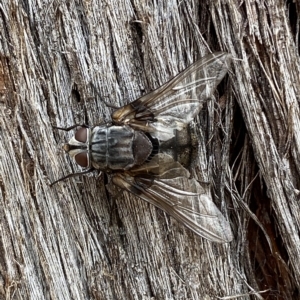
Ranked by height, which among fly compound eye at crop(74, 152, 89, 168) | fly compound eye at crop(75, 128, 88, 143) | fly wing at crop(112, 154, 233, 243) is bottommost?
fly wing at crop(112, 154, 233, 243)

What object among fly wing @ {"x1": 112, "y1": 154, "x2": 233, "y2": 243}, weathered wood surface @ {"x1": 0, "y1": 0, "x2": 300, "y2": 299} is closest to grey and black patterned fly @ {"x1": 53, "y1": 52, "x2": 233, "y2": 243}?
fly wing @ {"x1": 112, "y1": 154, "x2": 233, "y2": 243}

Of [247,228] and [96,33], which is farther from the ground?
[96,33]

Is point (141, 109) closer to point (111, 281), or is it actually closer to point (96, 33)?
point (96, 33)

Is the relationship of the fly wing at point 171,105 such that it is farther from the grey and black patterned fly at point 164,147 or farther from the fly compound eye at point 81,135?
the fly compound eye at point 81,135

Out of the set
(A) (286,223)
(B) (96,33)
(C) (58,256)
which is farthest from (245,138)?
(C) (58,256)

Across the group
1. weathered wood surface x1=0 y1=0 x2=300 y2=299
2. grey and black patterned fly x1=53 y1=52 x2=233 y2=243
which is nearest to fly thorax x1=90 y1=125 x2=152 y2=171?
grey and black patterned fly x1=53 y1=52 x2=233 y2=243

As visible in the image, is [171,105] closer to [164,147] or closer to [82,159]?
[164,147]

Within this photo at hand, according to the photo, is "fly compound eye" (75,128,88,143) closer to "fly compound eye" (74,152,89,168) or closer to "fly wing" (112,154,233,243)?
"fly compound eye" (74,152,89,168)

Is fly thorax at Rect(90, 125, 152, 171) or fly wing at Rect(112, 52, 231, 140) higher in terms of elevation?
fly wing at Rect(112, 52, 231, 140)
